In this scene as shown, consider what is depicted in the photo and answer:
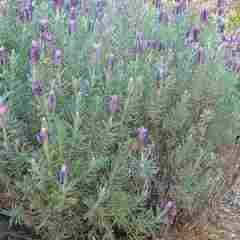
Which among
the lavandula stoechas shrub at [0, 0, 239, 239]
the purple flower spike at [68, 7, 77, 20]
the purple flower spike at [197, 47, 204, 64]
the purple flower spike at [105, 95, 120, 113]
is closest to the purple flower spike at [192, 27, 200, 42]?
the lavandula stoechas shrub at [0, 0, 239, 239]

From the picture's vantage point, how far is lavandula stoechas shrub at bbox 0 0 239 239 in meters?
2.23

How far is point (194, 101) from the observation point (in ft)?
8.69

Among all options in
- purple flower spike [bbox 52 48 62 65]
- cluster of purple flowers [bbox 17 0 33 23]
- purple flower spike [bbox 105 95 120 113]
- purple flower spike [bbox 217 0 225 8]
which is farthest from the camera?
purple flower spike [bbox 217 0 225 8]

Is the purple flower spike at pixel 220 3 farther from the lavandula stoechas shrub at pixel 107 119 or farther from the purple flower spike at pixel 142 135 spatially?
the purple flower spike at pixel 142 135

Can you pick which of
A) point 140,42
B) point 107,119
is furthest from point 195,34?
point 107,119

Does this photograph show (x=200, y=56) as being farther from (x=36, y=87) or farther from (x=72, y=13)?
(x=36, y=87)

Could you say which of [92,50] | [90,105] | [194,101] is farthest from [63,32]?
[194,101]

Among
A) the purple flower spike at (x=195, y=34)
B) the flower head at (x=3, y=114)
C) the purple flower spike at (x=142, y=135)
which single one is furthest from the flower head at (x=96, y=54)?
the purple flower spike at (x=195, y=34)

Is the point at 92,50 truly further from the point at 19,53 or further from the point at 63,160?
the point at 63,160

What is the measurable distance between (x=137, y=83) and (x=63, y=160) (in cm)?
45

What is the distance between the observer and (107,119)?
2352mm

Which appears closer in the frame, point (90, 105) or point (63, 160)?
point (63, 160)

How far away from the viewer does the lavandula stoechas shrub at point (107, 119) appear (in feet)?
7.33

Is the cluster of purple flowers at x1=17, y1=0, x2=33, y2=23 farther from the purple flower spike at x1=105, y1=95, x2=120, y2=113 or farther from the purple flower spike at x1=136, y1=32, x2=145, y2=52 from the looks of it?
the purple flower spike at x1=105, y1=95, x2=120, y2=113
